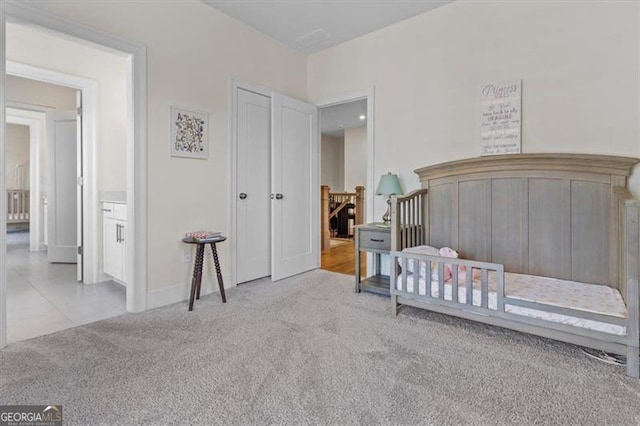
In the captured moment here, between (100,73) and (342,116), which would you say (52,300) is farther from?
(342,116)

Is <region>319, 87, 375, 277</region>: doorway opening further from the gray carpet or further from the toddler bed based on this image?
the gray carpet

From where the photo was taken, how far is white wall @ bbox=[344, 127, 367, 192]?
25.7 feet

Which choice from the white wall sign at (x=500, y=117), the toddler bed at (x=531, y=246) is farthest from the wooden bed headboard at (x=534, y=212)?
the white wall sign at (x=500, y=117)

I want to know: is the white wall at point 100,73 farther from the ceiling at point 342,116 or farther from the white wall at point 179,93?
the ceiling at point 342,116

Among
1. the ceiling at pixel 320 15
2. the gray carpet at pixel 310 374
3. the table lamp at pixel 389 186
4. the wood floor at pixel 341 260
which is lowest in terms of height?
the gray carpet at pixel 310 374

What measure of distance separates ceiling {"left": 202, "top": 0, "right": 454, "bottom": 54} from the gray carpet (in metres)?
2.75

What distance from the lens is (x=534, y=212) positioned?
8.07ft

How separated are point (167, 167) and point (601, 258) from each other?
336cm

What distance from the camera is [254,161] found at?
3.44 meters

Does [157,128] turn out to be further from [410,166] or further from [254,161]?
[410,166]

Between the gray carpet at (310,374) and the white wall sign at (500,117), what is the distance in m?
1.46

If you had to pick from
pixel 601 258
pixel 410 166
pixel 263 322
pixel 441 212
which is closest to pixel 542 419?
pixel 601 258

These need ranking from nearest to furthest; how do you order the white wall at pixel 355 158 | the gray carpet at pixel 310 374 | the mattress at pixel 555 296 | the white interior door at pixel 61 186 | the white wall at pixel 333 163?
the gray carpet at pixel 310 374
the mattress at pixel 555 296
the white interior door at pixel 61 186
the white wall at pixel 355 158
the white wall at pixel 333 163

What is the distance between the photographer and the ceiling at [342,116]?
5785mm
